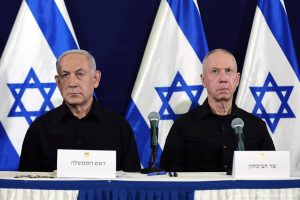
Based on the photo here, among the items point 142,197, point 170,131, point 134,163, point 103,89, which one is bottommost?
point 142,197

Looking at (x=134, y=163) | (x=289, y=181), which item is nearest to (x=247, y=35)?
(x=134, y=163)

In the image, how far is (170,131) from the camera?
4121 millimetres

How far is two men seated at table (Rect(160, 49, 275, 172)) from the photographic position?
3988 mm

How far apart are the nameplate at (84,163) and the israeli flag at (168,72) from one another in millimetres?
1823

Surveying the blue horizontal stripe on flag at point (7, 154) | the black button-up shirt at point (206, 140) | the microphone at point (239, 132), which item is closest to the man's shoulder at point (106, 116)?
the black button-up shirt at point (206, 140)

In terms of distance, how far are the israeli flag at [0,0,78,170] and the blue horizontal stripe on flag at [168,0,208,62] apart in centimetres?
90

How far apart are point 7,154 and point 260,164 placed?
2329 millimetres

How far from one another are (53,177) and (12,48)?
1922 millimetres

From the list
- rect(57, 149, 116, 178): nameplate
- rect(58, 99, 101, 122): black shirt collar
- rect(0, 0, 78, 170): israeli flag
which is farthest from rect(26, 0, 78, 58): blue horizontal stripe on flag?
rect(57, 149, 116, 178): nameplate

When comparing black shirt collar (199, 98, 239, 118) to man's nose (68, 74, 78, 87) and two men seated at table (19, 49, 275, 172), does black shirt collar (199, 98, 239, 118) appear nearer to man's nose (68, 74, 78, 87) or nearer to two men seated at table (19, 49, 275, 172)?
two men seated at table (19, 49, 275, 172)

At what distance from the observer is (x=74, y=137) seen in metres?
3.91

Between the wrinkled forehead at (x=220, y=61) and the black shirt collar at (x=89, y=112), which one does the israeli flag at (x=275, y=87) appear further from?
the black shirt collar at (x=89, y=112)

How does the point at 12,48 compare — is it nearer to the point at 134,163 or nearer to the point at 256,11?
the point at 134,163

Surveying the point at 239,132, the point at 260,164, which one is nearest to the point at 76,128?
the point at 239,132
